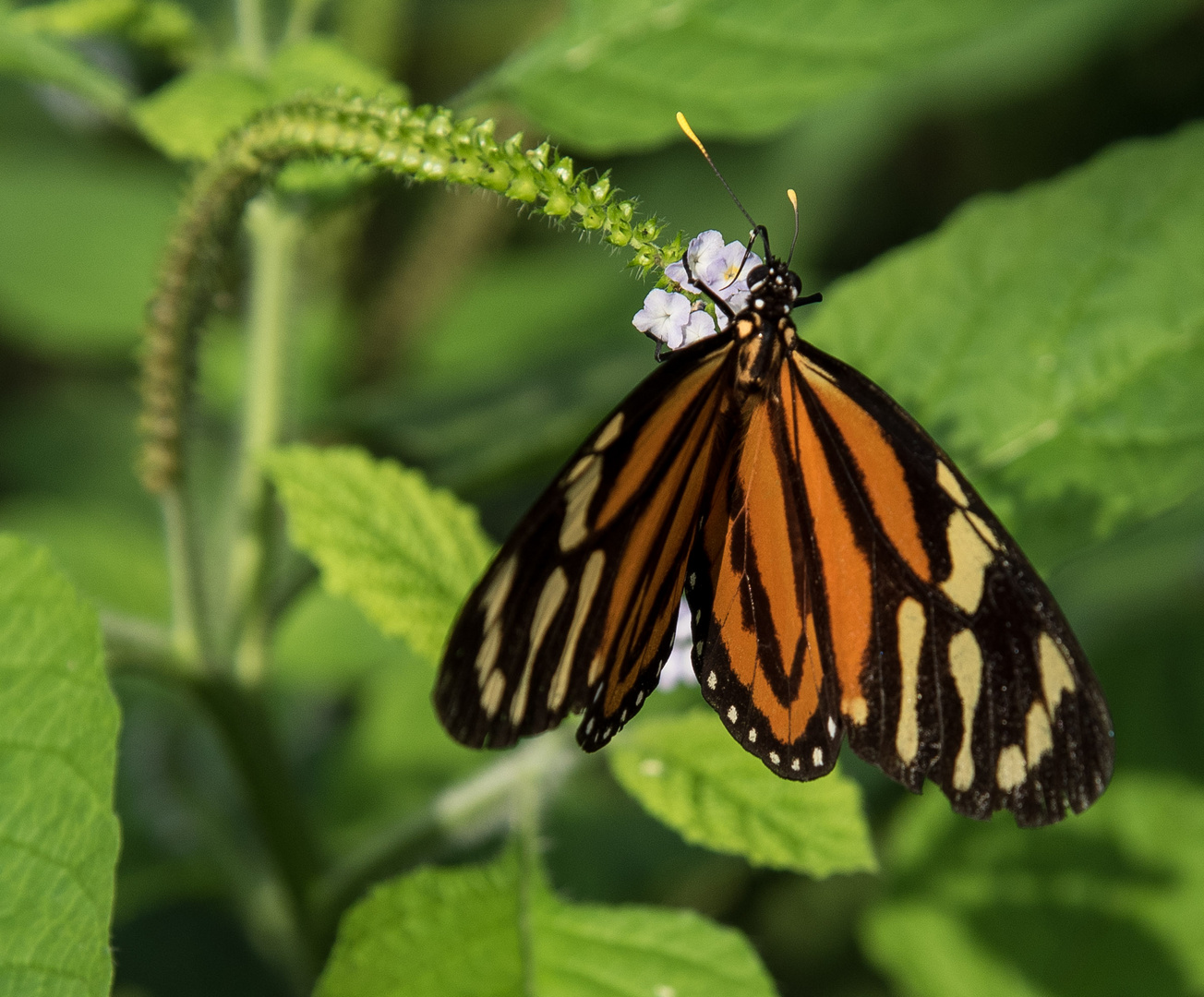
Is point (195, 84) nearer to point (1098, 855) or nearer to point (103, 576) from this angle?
point (103, 576)

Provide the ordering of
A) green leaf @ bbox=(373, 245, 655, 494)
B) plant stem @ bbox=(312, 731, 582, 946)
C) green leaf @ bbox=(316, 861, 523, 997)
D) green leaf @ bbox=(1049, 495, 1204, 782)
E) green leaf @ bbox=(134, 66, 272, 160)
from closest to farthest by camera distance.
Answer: green leaf @ bbox=(316, 861, 523, 997) → green leaf @ bbox=(134, 66, 272, 160) → plant stem @ bbox=(312, 731, 582, 946) → green leaf @ bbox=(373, 245, 655, 494) → green leaf @ bbox=(1049, 495, 1204, 782)

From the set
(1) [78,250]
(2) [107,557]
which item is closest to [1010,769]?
(2) [107,557]

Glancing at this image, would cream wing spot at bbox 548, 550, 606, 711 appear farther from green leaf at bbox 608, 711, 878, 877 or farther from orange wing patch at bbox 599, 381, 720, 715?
green leaf at bbox 608, 711, 878, 877

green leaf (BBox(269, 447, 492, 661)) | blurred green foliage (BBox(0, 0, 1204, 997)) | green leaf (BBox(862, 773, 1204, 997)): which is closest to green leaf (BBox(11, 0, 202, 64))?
blurred green foliage (BBox(0, 0, 1204, 997))

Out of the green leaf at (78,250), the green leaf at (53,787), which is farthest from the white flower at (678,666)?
the green leaf at (78,250)

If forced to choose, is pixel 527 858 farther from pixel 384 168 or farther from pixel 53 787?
pixel 384 168
